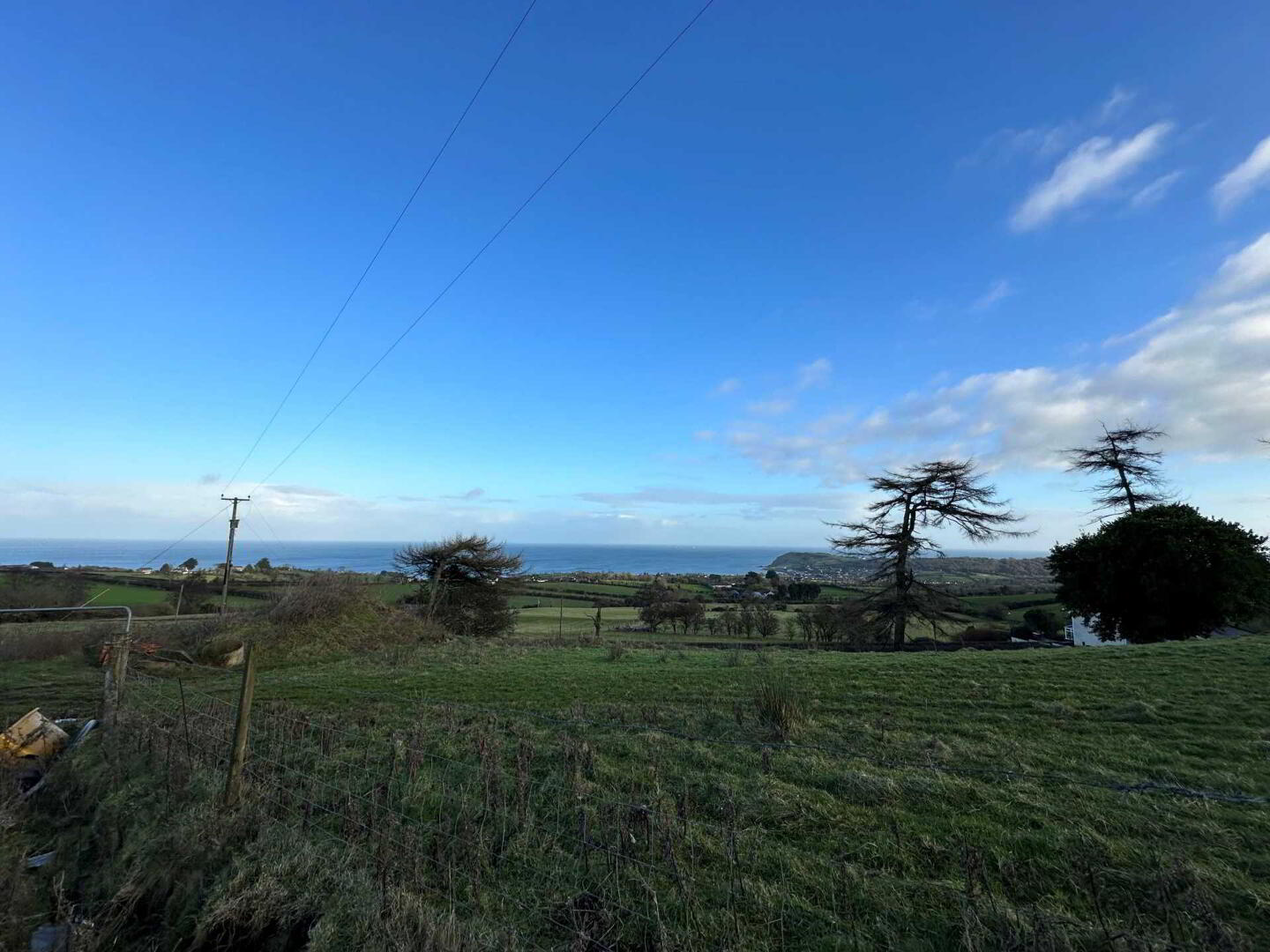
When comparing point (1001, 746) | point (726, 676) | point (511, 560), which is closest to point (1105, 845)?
point (1001, 746)

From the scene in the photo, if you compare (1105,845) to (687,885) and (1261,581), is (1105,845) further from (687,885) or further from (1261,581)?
(1261,581)

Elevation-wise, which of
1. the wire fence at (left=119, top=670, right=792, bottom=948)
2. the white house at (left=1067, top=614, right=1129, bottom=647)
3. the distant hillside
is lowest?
the white house at (left=1067, top=614, right=1129, bottom=647)

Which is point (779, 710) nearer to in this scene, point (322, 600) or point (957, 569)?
point (322, 600)

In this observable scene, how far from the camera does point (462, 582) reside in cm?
3027

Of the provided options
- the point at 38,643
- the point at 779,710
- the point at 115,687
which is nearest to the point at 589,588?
the point at 38,643

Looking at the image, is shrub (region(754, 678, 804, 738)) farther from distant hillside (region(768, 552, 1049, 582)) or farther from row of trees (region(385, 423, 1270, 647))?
distant hillside (region(768, 552, 1049, 582))

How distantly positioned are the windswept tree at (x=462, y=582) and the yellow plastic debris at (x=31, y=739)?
21.9 m

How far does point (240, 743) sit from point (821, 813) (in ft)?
17.7

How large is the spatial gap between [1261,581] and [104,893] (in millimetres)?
32813

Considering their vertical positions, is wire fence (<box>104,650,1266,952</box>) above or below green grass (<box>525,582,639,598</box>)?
above

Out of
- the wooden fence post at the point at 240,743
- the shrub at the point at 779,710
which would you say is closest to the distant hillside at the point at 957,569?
the shrub at the point at 779,710

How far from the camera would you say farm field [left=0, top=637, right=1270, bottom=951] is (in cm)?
351

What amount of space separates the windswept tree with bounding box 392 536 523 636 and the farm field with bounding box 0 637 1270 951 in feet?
62.8

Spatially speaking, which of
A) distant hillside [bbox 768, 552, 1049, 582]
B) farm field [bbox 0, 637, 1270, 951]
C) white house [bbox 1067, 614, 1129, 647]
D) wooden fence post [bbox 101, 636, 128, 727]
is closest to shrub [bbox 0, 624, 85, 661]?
farm field [bbox 0, 637, 1270, 951]
